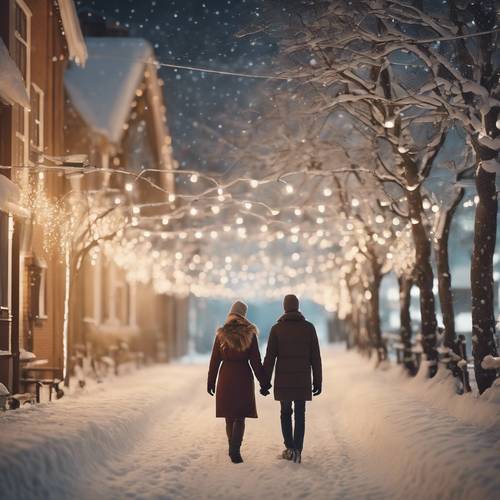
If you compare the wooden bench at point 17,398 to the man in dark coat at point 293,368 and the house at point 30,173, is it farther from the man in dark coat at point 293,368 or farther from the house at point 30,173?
the man in dark coat at point 293,368

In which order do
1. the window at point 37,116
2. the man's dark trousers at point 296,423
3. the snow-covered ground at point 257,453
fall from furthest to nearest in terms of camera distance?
the window at point 37,116
the man's dark trousers at point 296,423
the snow-covered ground at point 257,453

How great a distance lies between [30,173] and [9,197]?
273 centimetres

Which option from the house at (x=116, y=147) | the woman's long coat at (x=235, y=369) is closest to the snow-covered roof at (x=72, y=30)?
the house at (x=116, y=147)

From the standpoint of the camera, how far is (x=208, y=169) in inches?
1711

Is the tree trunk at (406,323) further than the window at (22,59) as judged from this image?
Yes

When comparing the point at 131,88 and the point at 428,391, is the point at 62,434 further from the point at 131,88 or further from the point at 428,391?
the point at 131,88

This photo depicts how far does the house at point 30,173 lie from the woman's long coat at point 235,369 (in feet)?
16.7

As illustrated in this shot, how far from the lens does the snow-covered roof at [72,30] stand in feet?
69.8

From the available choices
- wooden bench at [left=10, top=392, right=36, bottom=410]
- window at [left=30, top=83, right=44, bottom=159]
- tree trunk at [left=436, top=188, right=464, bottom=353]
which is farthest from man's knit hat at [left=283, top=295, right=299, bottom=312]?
window at [left=30, top=83, right=44, bottom=159]

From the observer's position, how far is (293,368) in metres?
10.9

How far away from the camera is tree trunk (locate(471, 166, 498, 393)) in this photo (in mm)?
13469

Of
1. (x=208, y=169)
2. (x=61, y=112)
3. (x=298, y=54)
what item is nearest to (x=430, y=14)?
(x=298, y=54)

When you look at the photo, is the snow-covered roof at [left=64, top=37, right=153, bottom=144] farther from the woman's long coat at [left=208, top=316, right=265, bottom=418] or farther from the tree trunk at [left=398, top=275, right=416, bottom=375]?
the woman's long coat at [left=208, top=316, right=265, bottom=418]

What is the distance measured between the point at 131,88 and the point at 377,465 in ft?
73.6
